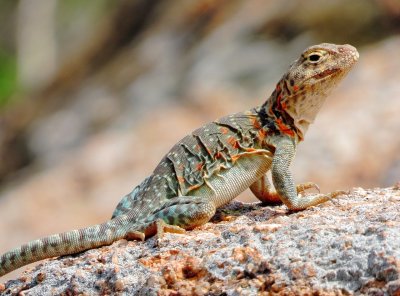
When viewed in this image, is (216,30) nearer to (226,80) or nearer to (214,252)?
(226,80)

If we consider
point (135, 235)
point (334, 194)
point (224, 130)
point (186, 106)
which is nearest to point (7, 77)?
point (186, 106)

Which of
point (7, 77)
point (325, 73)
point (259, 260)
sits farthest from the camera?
point (7, 77)

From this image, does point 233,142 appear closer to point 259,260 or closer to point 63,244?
point 63,244

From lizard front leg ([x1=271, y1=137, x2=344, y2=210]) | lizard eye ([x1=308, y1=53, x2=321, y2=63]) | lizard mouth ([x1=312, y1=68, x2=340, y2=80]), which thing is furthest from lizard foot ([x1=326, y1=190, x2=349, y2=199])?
lizard eye ([x1=308, y1=53, x2=321, y2=63])

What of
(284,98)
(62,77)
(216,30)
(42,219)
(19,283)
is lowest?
(19,283)

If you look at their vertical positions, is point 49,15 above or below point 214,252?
above

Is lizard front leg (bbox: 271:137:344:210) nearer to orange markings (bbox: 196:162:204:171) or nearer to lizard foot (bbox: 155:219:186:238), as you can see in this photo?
orange markings (bbox: 196:162:204:171)

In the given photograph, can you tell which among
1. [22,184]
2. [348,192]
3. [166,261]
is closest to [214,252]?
[166,261]

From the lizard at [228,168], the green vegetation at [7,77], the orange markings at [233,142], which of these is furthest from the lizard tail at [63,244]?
the green vegetation at [7,77]
